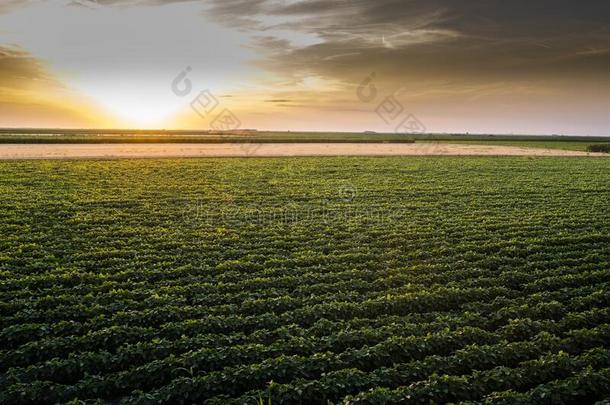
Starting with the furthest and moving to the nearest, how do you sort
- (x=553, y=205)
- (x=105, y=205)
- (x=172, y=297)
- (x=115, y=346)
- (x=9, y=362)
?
(x=553, y=205)
(x=105, y=205)
(x=172, y=297)
(x=115, y=346)
(x=9, y=362)

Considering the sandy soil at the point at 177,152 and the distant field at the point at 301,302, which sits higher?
the sandy soil at the point at 177,152

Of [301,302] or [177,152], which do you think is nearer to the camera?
[301,302]

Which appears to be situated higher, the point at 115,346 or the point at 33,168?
the point at 33,168

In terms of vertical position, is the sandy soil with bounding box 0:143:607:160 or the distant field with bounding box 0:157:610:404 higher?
the sandy soil with bounding box 0:143:607:160

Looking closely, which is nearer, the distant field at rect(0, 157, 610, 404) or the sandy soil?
the distant field at rect(0, 157, 610, 404)

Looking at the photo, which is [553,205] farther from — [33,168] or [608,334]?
[33,168]

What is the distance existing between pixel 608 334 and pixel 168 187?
1146 inches

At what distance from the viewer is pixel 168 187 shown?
34062mm

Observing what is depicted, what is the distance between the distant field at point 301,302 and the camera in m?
8.98

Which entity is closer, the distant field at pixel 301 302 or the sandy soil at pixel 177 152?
the distant field at pixel 301 302

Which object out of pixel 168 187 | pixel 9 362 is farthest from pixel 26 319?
pixel 168 187

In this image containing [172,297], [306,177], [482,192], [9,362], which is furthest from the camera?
[306,177]

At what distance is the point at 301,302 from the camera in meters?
12.6

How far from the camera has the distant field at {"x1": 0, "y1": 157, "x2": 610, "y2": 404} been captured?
8977mm
